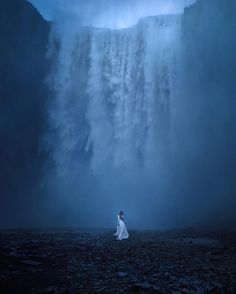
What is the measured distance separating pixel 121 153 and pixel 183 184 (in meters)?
6.29

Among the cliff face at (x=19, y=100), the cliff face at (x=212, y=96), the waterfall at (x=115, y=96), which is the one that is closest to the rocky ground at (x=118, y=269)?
the cliff face at (x=212, y=96)

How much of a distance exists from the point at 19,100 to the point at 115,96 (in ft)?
31.0

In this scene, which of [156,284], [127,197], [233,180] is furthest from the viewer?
[127,197]

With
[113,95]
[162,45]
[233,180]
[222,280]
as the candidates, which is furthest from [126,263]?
→ [162,45]

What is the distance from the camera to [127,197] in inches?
1099

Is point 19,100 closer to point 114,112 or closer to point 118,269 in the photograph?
point 114,112

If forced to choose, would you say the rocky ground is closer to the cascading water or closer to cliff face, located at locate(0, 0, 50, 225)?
the cascading water

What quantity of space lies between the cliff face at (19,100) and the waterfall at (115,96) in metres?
1.96

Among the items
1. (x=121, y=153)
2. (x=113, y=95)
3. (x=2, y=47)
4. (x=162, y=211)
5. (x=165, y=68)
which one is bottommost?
(x=162, y=211)

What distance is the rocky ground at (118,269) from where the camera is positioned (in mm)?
6168

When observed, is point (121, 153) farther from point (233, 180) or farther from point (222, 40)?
point (222, 40)

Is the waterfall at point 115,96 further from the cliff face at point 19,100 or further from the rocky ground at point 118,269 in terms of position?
the rocky ground at point 118,269

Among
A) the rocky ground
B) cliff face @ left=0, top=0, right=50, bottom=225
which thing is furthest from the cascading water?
the rocky ground

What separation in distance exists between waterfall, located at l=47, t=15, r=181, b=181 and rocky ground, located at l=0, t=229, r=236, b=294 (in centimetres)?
1731
